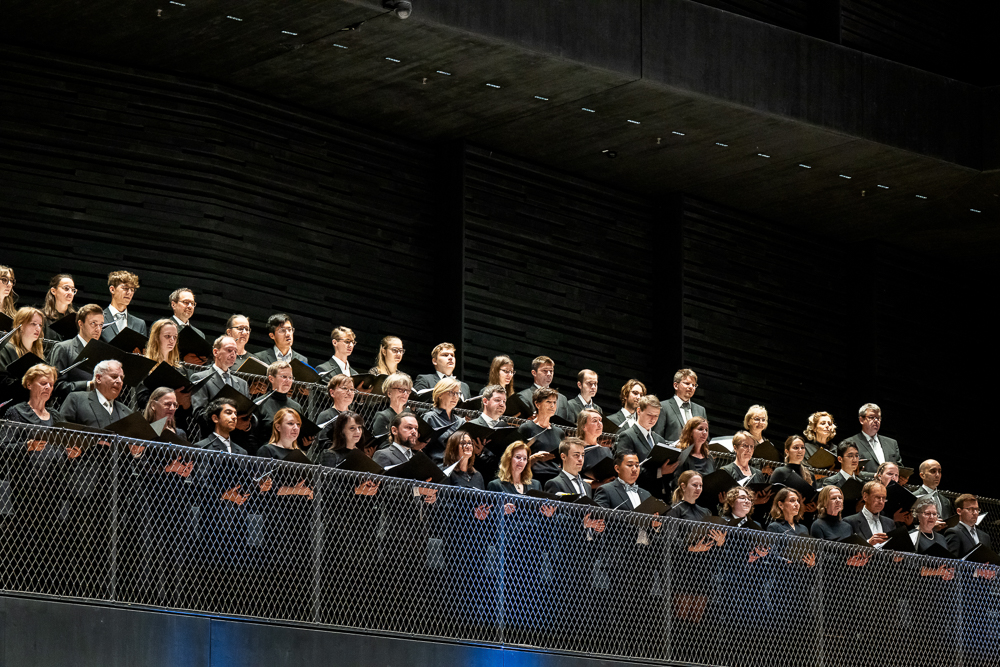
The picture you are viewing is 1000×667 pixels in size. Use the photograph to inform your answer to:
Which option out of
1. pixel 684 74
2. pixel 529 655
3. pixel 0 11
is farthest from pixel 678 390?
pixel 0 11

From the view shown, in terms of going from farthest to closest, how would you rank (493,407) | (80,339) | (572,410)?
(572,410) → (493,407) → (80,339)

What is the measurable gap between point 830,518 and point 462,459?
300 centimetres

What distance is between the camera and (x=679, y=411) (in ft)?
42.8

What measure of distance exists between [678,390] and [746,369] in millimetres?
4706

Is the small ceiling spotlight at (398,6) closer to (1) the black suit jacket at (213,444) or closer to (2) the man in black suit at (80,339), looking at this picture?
(2) the man in black suit at (80,339)

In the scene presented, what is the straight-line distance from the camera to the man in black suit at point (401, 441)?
9797mm

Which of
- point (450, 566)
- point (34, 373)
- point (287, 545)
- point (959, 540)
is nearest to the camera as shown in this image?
point (287, 545)

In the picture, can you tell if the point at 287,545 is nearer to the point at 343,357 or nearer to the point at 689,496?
the point at 689,496

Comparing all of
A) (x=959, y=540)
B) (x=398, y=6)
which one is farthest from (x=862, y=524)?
(x=398, y=6)

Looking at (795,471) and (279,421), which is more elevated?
(795,471)

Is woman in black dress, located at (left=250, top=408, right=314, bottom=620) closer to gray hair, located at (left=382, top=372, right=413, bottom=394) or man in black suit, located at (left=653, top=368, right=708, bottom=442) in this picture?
gray hair, located at (left=382, top=372, right=413, bottom=394)

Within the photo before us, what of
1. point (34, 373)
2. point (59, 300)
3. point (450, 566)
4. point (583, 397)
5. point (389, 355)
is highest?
point (59, 300)

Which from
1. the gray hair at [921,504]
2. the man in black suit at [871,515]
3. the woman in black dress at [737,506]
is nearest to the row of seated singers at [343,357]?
the man in black suit at [871,515]

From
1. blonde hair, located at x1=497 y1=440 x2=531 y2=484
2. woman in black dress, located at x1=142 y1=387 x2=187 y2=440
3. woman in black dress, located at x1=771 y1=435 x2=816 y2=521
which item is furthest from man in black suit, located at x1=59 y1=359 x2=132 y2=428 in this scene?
woman in black dress, located at x1=771 y1=435 x2=816 y2=521
